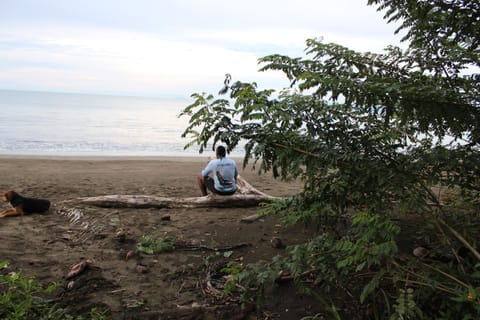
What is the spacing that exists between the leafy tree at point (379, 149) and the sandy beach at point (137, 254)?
999mm

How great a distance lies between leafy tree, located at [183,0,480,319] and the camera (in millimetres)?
2408

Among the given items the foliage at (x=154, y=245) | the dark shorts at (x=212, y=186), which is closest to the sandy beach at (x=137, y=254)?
the foliage at (x=154, y=245)

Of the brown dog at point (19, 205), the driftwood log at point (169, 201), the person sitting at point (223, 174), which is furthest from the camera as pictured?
the person sitting at point (223, 174)

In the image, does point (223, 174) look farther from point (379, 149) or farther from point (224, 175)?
point (379, 149)

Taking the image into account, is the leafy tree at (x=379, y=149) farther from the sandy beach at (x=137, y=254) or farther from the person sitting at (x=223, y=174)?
the person sitting at (x=223, y=174)

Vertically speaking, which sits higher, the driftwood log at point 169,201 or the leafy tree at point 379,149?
the leafy tree at point 379,149

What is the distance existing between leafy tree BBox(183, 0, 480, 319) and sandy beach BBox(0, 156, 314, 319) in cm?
100

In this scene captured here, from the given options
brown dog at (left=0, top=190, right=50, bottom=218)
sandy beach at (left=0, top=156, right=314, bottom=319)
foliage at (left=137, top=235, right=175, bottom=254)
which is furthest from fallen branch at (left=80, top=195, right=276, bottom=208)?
foliage at (left=137, top=235, right=175, bottom=254)

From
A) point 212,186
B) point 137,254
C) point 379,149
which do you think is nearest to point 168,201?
point 212,186

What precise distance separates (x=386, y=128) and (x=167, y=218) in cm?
378

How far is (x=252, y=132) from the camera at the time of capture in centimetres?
287

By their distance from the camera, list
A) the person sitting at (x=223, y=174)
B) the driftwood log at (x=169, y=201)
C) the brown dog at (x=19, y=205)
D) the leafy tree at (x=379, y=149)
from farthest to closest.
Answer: the person sitting at (x=223, y=174) → the driftwood log at (x=169, y=201) → the brown dog at (x=19, y=205) → the leafy tree at (x=379, y=149)

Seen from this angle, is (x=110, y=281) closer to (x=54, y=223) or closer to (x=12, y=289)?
(x=12, y=289)

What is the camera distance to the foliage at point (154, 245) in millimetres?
4750
